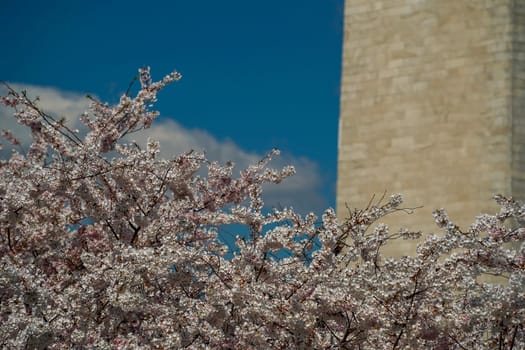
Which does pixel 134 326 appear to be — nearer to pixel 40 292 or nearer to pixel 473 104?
pixel 40 292

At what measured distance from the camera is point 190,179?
40.8 feet

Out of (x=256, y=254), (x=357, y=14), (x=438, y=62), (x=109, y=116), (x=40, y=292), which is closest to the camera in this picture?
(x=40, y=292)

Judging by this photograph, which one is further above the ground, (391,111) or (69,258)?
(391,111)

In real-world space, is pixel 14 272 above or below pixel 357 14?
below

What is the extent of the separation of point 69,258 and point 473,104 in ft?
28.0

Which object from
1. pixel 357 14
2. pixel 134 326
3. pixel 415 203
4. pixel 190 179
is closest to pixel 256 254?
pixel 134 326

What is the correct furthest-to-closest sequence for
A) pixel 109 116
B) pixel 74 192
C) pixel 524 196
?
pixel 524 196 → pixel 109 116 → pixel 74 192

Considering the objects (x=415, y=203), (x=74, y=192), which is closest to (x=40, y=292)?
(x=74, y=192)

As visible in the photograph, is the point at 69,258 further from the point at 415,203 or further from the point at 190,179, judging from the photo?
the point at 415,203

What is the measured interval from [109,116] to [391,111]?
22.8ft

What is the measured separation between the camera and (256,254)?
9.40 m

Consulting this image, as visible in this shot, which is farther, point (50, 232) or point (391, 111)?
point (391, 111)

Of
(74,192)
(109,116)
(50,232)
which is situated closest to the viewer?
(74,192)

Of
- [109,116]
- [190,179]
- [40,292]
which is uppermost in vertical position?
[109,116]
